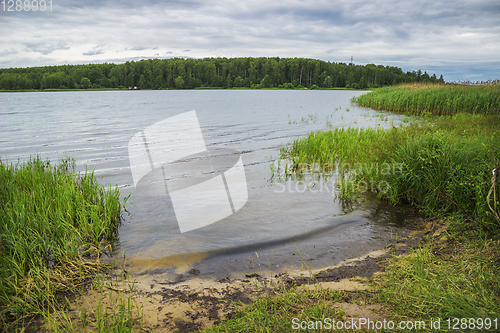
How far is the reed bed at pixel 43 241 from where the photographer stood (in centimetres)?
349

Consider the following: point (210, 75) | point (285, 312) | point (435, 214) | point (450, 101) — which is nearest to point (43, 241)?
point (285, 312)

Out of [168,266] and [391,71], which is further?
[391,71]

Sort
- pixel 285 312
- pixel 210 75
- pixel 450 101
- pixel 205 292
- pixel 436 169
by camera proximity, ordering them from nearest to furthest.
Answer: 1. pixel 285 312
2. pixel 205 292
3. pixel 436 169
4. pixel 450 101
5. pixel 210 75

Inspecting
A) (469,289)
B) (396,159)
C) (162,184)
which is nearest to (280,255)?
(469,289)

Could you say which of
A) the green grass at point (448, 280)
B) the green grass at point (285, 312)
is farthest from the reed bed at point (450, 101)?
the green grass at point (285, 312)

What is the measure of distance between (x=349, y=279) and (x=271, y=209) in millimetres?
3485

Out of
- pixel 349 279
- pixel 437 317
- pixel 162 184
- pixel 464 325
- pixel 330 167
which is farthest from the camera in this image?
pixel 330 167

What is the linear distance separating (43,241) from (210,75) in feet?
418

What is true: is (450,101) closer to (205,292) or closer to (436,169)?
(436,169)

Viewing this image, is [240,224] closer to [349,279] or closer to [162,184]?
[349,279]

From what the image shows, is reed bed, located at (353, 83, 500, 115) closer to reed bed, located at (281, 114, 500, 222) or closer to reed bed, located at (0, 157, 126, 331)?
reed bed, located at (281, 114, 500, 222)

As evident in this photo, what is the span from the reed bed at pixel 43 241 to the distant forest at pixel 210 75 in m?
101

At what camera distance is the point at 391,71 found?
446 feet

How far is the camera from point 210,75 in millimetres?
125000
